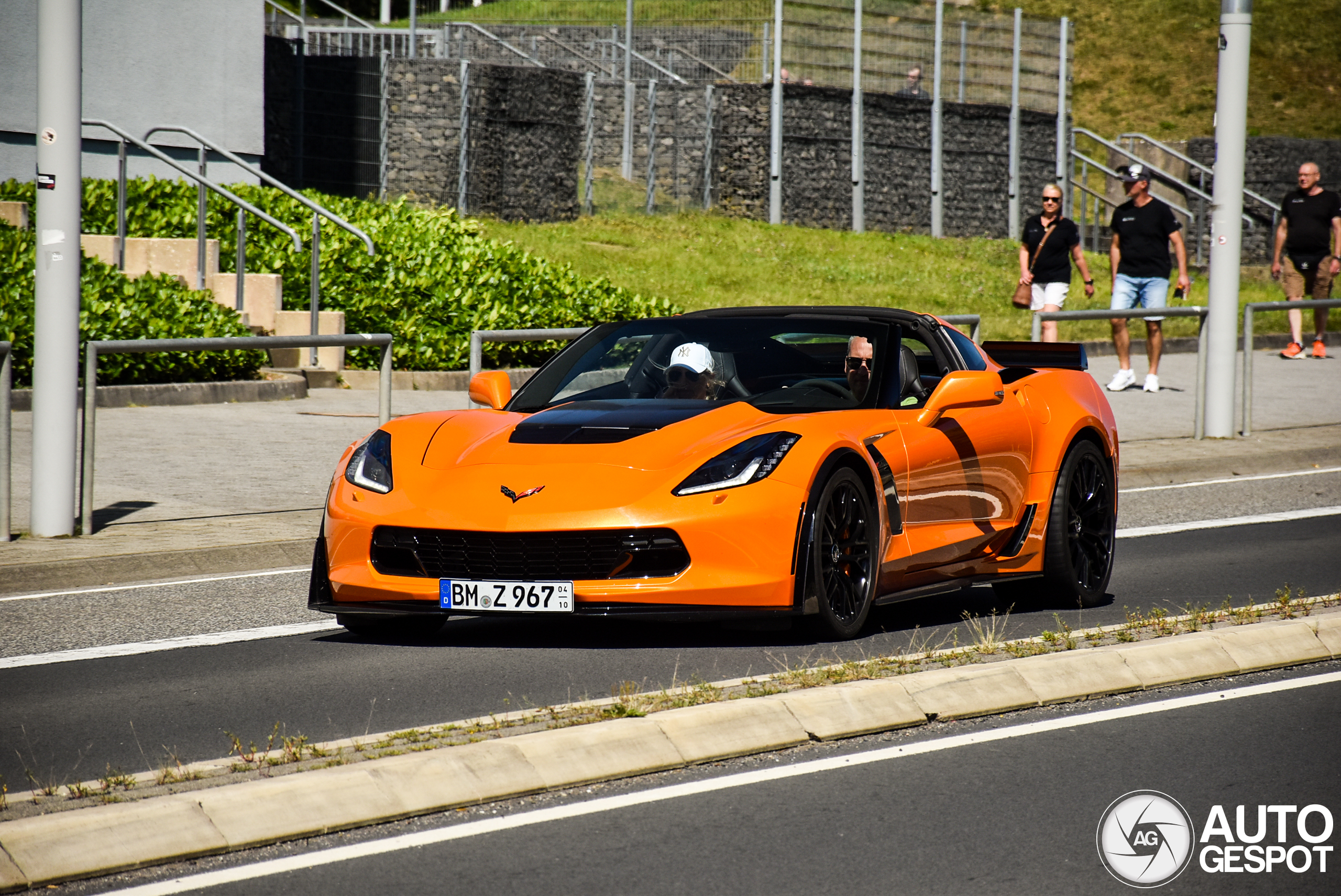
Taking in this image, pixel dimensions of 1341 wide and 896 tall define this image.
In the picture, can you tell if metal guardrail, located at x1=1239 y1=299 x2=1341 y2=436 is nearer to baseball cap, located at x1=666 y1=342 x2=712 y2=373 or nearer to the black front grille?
baseball cap, located at x1=666 y1=342 x2=712 y2=373

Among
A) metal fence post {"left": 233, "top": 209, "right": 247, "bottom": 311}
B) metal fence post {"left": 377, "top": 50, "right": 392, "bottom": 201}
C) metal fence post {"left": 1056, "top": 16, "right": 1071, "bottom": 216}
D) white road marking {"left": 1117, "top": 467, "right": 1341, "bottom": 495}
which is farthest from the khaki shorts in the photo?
metal fence post {"left": 1056, "top": 16, "right": 1071, "bottom": 216}

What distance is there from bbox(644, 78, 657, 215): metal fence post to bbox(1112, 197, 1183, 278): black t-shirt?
1656cm

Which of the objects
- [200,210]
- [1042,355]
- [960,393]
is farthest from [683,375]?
[200,210]

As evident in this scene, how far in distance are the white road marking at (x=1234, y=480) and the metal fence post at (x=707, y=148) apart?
21.3 m

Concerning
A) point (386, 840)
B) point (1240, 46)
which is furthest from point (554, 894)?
point (1240, 46)

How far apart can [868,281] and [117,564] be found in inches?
857

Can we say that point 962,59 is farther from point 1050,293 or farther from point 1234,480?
point 1234,480

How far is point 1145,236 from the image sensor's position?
19219mm

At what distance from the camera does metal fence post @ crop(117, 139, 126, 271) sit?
1919cm

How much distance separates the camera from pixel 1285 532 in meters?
11.7

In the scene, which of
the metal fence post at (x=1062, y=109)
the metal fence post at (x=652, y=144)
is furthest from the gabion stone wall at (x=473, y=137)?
the metal fence post at (x=1062, y=109)

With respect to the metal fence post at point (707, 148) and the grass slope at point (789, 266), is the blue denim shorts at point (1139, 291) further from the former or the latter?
the metal fence post at point (707, 148)

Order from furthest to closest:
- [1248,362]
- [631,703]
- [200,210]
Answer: [200,210]
[1248,362]
[631,703]

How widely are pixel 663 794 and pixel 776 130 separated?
101 ft
